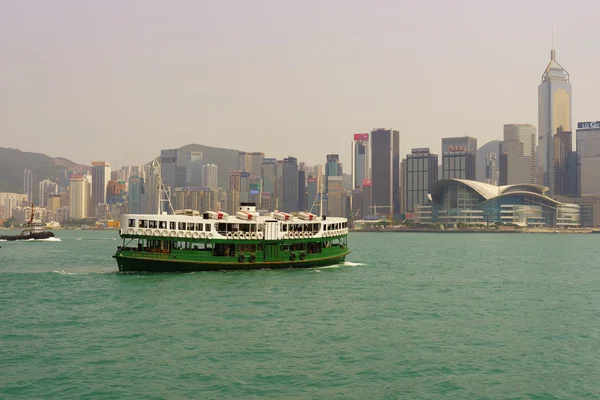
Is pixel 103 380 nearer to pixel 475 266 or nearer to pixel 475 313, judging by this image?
pixel 475 313

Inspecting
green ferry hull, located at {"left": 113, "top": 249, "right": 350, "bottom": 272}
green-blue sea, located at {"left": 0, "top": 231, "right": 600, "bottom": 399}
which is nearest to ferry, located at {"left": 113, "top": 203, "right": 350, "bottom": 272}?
green ferry hull, located at {"left": 113, "top": 249, "right": 350, "bottom": 272}

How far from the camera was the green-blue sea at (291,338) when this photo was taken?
24.7 meters

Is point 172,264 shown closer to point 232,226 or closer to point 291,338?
point 232,226

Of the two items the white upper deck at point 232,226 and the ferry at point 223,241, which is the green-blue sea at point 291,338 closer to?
the ferry at point 223,241

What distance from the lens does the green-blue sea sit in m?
24.7

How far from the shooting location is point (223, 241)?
192 feet

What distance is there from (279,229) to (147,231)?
12702mm

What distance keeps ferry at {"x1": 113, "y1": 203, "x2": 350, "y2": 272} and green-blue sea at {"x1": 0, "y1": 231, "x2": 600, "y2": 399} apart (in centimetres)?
173

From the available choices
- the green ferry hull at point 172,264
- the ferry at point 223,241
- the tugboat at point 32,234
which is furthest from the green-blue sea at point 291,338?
the tugboat at point 32,234

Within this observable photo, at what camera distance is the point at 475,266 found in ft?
260

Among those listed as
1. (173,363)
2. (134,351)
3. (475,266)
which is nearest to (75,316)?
(134,351)

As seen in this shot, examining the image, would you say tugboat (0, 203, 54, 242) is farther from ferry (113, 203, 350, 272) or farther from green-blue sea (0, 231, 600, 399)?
ferry (113, 203, 350, 272)

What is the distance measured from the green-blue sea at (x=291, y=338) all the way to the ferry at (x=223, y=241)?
5.69ft

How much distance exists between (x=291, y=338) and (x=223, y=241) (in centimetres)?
2663
